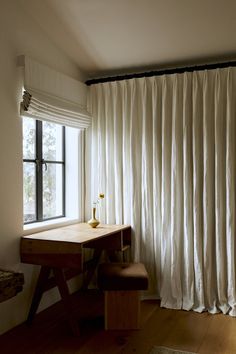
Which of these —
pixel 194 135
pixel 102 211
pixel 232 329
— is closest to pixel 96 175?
pixel 102 211

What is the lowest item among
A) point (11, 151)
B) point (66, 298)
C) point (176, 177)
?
point (66, 298)

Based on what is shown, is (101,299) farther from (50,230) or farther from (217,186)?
(217,186)

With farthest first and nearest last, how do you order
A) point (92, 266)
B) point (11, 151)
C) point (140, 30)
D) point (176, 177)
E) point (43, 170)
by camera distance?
point (92, 266), point (43, 170), point (176, 177), point (140, 30), point (11, 151)

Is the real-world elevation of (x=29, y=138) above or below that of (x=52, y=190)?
above

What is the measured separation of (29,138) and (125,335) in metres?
1.93

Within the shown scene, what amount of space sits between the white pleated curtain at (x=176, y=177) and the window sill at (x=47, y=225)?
37 cm

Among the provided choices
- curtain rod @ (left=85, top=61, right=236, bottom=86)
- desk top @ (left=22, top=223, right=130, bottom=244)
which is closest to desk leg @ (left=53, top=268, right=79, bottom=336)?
desk top @ (left=22, top=223, right=130, bottom=244)

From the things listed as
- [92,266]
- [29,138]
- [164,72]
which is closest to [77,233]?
[92,266]

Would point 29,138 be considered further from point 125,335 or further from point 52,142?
point 125,335

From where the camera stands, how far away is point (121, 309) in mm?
3043

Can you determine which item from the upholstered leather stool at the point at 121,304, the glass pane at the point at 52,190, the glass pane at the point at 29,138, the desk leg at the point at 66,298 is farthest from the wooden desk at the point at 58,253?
the glass pane at the point at 29,138

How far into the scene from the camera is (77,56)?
374 centimetres

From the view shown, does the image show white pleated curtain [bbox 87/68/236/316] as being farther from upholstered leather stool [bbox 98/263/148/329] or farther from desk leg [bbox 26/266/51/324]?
desk leg [bbox 26/266/51/324]

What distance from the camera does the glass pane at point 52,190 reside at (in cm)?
371
